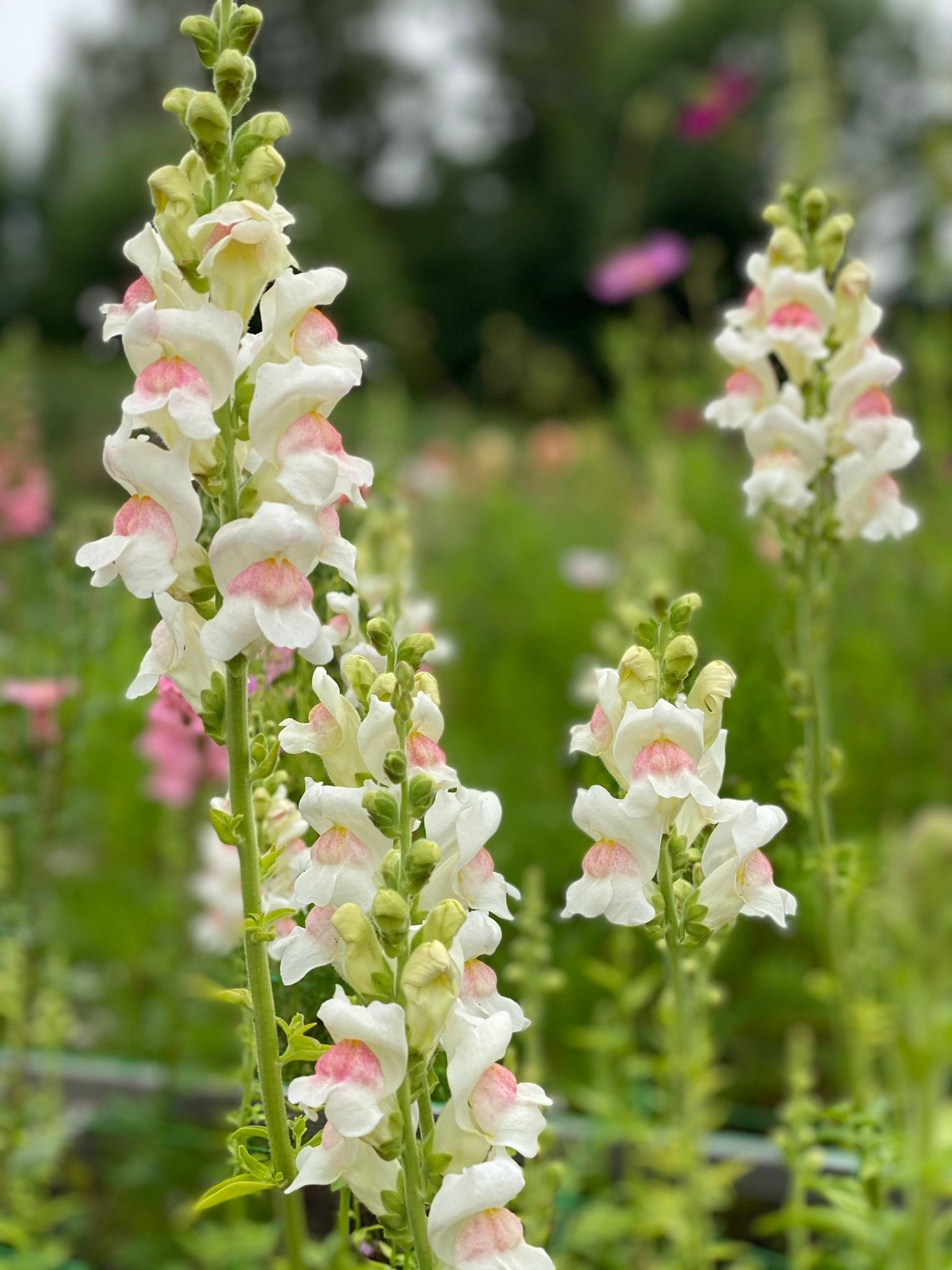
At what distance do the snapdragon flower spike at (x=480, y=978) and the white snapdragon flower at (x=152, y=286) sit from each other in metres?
0.49

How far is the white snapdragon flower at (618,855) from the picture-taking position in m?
0.94

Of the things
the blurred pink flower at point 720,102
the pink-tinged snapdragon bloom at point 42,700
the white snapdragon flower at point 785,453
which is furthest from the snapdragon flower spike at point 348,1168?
the blurred pink flower at point 720,102

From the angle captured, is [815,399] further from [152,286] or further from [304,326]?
[152,286]

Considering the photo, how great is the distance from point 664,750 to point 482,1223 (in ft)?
1.16

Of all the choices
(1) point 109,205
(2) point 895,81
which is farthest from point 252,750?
(2) point 895,81

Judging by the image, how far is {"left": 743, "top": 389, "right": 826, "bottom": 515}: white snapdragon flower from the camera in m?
1.35

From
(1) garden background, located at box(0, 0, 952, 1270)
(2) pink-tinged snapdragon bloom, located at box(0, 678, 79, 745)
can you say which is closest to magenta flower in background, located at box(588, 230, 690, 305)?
(1) garden background, located at box(0, 0, 952, 1270)

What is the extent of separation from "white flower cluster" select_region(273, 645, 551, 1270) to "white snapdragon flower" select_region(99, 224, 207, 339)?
0.29m

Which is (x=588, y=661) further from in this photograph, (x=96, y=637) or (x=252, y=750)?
(x=252, y=750)

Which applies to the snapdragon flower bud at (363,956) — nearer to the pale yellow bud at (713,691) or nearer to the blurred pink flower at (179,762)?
the pale yellow bud at (713,691)

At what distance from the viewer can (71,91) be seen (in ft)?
73.6

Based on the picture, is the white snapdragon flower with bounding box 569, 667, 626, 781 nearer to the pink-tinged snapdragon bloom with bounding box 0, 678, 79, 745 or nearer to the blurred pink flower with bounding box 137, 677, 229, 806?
the pink-tinged snapdragon bloom with bounding box 0, 678, 79, 745

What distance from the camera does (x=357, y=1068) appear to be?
782 millimetres

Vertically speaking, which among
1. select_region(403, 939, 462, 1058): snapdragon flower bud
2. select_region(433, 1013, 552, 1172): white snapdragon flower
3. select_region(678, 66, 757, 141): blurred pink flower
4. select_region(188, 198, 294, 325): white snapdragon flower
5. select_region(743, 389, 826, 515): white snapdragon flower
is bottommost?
select_region(433, 1013, 552, 1172): white snapdragon flower
